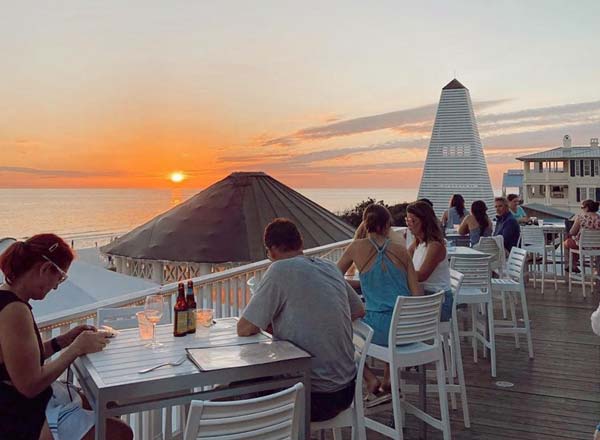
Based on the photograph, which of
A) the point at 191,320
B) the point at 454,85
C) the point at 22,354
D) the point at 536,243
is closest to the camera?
the point at 22,354

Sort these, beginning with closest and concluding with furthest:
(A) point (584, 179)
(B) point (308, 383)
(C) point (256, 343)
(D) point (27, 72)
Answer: (B) point (308, 383), (C) point (256, 343), (D) point (27, 72), (A) point (584, 179)

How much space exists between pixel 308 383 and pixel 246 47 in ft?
36.6

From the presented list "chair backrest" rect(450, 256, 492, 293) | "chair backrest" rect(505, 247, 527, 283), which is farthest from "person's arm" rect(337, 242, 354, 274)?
"chair backrest" rect(505, 247, 527, 283)

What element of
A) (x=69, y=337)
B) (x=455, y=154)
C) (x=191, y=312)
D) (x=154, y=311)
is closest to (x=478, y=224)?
(x=191, y=312)

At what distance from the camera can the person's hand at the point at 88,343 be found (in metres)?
2.37

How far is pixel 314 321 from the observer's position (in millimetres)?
2615

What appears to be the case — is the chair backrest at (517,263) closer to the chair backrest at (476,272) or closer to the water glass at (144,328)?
the chair backrest at (476,272)

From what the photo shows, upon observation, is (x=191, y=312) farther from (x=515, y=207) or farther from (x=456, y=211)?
(x=515, y=207)

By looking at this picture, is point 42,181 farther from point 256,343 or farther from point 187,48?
point 256,343

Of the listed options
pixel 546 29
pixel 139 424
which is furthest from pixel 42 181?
pixel 139 424

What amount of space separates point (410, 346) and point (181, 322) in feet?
4.86

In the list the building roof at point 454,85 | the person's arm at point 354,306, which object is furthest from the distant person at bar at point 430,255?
the building roof at point 454,85

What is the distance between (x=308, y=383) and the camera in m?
2.45

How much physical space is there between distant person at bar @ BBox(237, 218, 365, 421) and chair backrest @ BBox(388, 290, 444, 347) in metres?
0.56
